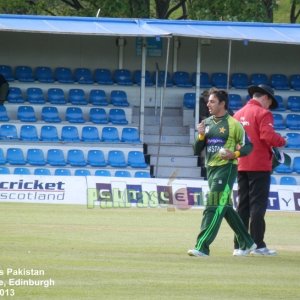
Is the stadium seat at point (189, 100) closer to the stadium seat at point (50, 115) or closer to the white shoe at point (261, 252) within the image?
the stadium seat at point (50, 115)

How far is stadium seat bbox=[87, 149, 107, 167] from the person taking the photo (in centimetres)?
2961

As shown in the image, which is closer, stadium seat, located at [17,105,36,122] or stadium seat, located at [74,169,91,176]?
stadium seat, located at [74,169,91,176]

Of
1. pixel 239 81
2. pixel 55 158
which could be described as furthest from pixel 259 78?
pixel 55 158

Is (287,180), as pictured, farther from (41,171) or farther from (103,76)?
(103,76)

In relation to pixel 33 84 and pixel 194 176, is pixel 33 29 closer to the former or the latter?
pixel 33 84

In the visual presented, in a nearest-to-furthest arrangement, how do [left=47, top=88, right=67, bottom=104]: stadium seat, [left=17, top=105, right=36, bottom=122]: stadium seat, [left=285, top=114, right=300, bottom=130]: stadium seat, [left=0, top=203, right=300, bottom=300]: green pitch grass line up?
[left=0, top=203, right=300, bottom=300]: green pitch grass
[left=17, top=105, right=36, bottom=122]: stadium seat
[left=47, top=88, right=67, bottom=104]: stadium seat
[left=285, top=114, right=300, bottom=130]: stadium seat

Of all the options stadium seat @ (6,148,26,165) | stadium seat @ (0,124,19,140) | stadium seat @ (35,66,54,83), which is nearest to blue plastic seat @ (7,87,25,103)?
stadium seat @ (35,66,54,83)

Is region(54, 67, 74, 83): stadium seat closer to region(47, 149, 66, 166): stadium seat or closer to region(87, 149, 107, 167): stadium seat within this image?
region(87, 149, 107, 167): stadium seat

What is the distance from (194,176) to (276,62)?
6120 mm

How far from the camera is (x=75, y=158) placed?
29453 millimetres

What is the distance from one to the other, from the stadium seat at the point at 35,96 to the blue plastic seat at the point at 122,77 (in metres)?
2.42

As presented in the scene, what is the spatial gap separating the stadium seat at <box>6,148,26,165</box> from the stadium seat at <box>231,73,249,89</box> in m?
7.27

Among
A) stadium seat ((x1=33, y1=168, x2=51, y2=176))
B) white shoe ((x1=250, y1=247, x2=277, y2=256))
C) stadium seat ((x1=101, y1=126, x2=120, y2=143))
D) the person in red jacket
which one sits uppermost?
the person in red jacket

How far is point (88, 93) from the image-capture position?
32.4 meters
